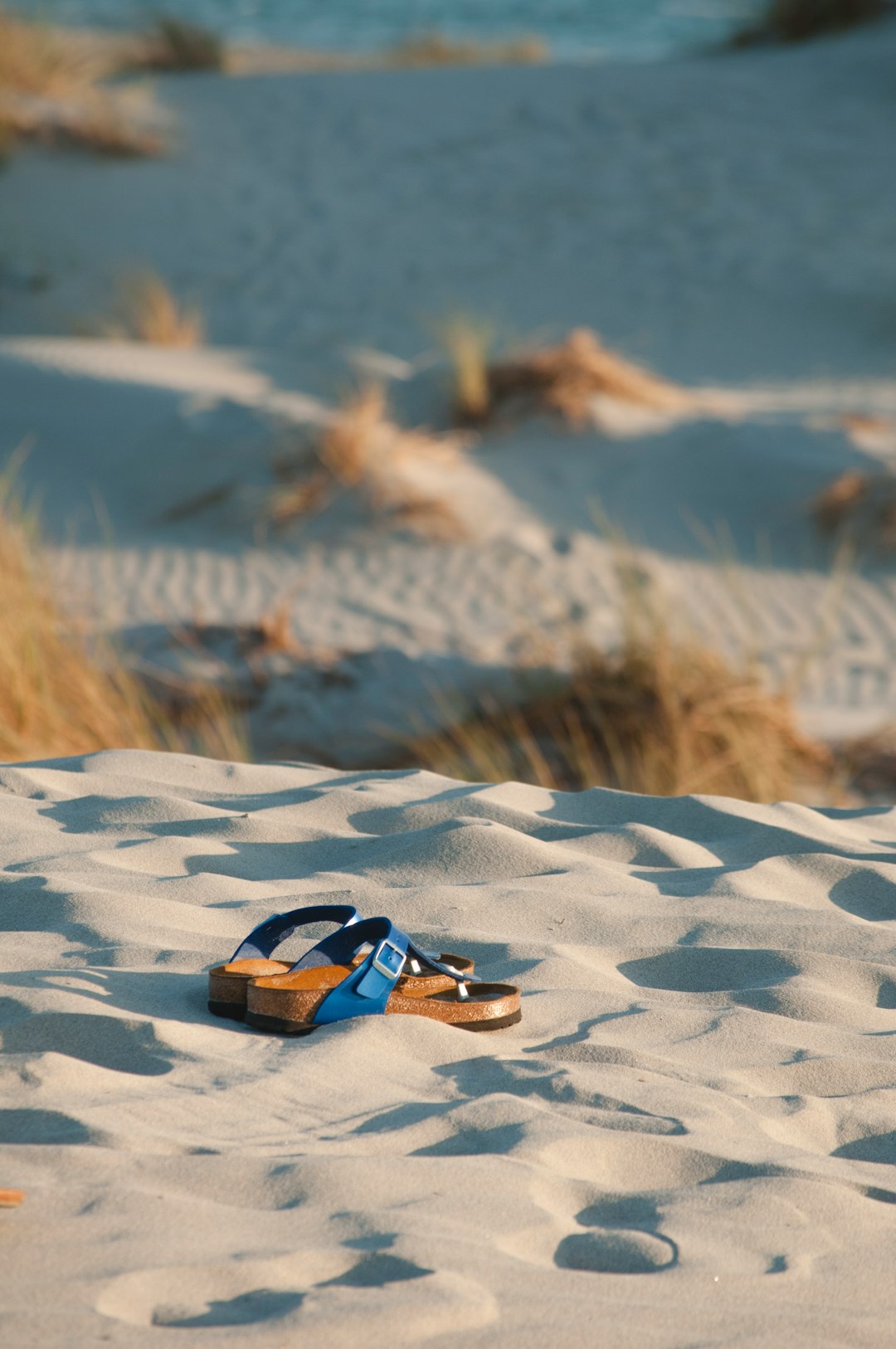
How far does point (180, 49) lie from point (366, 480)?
11.6m

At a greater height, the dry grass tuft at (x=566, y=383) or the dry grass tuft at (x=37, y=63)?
the dry grass tuft at (x=37, y=63)

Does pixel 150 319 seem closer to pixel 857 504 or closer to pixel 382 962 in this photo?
pixel 857 504

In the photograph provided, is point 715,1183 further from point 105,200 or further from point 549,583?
point 105,200

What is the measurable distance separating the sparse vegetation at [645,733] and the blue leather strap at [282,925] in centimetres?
188

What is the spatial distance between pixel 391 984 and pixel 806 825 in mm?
1308

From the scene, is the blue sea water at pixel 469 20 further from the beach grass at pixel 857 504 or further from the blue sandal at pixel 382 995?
the blue sandal at pixel 382 995

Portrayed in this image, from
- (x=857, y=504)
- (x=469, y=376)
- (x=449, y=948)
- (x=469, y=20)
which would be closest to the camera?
(x=449, y=948)

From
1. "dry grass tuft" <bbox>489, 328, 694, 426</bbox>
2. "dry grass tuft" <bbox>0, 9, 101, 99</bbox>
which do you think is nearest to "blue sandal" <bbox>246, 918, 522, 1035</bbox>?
"dry grass tuft" <bbox>489, 328, 694, 426</bbox>

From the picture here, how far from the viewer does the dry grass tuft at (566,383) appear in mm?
8750

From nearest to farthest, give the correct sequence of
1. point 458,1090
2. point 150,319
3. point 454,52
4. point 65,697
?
point 458,1090 < point 65,697 < point 150,319 < point 454,52

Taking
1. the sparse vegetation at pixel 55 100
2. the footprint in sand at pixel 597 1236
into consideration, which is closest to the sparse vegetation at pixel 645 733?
the footprint in sand at pixel 597 1236

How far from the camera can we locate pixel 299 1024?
2051 mm

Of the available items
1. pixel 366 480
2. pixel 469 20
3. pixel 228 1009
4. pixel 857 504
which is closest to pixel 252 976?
pixel 228 1009

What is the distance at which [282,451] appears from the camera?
7816mm
